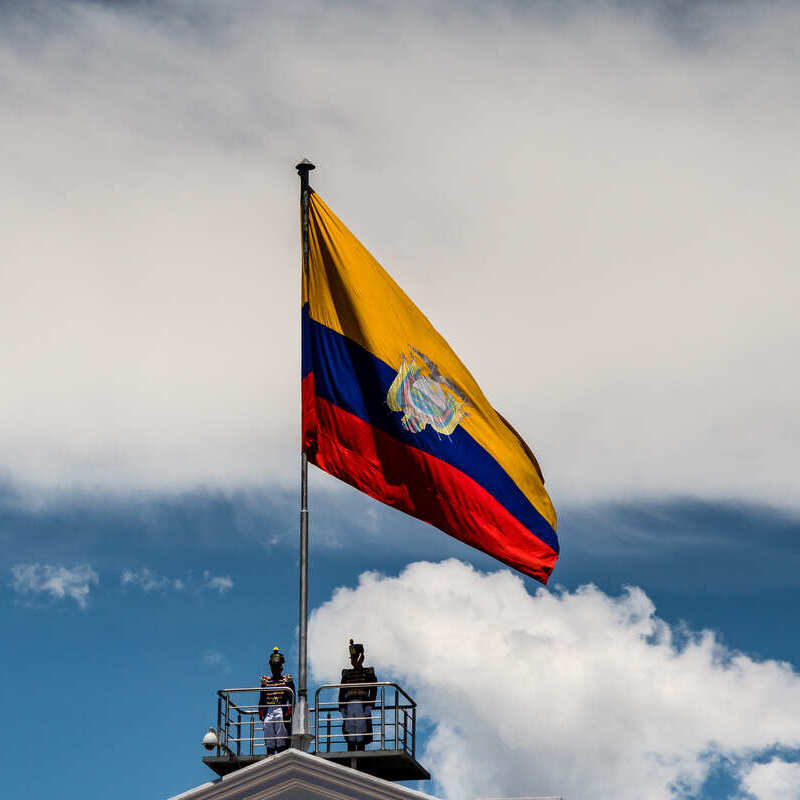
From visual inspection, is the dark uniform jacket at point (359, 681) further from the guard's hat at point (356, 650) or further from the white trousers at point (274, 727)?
the white trousers at point (274, 727)

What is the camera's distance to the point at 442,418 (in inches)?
1273

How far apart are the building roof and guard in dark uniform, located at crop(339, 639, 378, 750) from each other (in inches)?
47.7

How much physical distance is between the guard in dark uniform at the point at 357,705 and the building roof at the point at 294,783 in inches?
47.7

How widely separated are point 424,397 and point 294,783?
8.16 m

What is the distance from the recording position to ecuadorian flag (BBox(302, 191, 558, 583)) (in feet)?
104

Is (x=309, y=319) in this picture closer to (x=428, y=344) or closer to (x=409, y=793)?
(x=428, y=344)

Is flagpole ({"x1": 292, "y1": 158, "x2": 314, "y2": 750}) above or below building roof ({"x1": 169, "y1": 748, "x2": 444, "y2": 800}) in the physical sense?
above

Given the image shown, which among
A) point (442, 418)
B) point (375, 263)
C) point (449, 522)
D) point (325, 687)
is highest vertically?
point (375, 263)

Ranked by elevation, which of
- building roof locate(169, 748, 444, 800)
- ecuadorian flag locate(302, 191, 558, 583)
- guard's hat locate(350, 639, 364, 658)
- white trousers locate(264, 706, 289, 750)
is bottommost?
building roof locate(169, 748, 444, 800)

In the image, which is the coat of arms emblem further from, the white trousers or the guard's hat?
the white trousers

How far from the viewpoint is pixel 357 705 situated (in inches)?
1282

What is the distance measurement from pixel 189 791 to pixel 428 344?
33.7 feet

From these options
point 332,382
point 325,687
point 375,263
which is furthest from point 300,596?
point 375,263

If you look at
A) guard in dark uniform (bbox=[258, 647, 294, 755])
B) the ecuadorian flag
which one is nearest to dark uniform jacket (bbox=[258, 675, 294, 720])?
guard in dark uniform (bbox=[258, 647, 294, 755])
